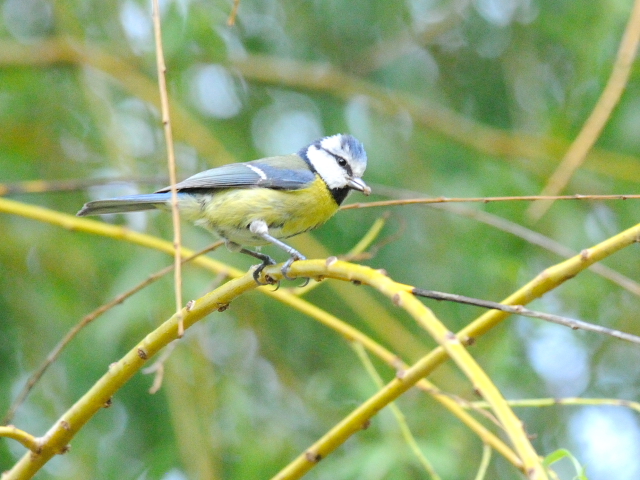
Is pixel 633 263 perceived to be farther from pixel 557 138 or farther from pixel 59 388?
pixel 59 388

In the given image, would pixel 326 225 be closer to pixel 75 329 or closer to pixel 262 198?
pixel 262 198

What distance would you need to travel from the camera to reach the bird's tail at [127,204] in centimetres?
212

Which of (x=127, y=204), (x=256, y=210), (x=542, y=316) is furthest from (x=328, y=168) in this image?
(x=542, y=316)

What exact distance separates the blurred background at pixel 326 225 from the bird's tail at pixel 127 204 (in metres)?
0.63

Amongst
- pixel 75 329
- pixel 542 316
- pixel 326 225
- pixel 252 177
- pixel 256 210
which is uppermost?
pixel 326 225

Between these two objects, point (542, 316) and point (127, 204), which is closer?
point (542, 316)

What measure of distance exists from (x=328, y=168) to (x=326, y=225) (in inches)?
33.1

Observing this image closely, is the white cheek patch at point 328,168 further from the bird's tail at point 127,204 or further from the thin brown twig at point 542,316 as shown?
the thin brown twig at point 542,316

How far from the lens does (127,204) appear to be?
7.33 ft

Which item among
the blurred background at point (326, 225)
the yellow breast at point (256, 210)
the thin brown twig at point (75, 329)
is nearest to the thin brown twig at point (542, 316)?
the thin brown twig at point (75, 329)

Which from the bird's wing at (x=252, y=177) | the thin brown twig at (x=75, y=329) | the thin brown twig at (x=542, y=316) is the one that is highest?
the bird's wing at (x=252, y=177)

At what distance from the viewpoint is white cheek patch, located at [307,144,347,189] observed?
8.18 feet

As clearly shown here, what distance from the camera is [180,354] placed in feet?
9.98

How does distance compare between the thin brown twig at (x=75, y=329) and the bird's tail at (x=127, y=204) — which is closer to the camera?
the thin brown twig at (x=75, y=329)
